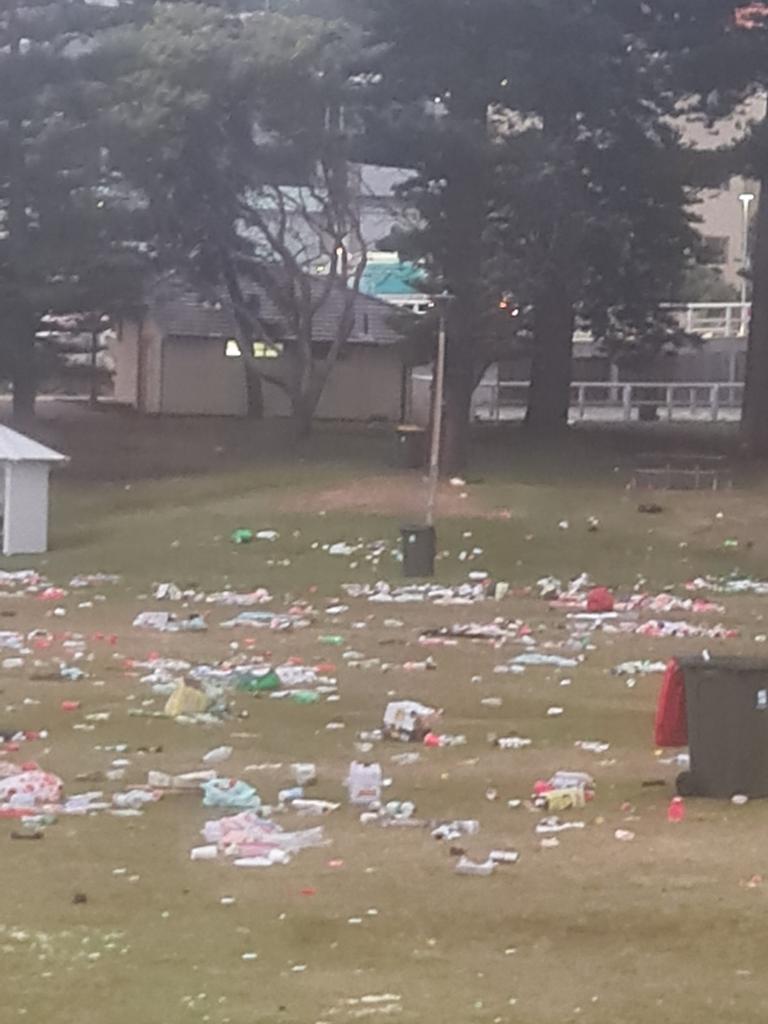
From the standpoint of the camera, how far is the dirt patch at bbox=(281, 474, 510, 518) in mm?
30078

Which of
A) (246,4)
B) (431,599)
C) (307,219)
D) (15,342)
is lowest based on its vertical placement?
(431,599)

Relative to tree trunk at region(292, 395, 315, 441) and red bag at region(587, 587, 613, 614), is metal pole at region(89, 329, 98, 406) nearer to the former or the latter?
tree trunk at region(292, 395, 315, 441)

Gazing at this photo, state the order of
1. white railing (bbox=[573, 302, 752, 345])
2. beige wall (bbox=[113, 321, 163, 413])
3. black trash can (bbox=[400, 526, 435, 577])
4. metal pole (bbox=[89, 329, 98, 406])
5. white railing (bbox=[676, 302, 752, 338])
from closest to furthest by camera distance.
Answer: black trash can (bbox=[400, 526, 435, 577]), metal pole (bbox=[89, 329, 98, 406]), beige wall (bbox=[113, 321, 163, 413]), white railing (bbox=[573, 302, 752, 345]), white railing (bbox=[676, 302, 752, 338])

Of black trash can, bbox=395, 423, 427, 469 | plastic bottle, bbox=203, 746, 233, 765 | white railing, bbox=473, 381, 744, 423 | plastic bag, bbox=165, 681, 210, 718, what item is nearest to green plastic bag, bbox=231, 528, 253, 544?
black trash can, bbox=395, 423, 427, 469

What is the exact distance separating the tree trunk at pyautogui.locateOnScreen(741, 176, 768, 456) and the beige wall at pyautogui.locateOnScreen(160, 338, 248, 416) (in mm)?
15624

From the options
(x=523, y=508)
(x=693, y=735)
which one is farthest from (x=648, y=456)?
(x=693, y=735)

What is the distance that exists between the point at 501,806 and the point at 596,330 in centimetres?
3049

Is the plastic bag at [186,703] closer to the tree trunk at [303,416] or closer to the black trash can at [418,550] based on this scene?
Result: the black trash can at [418,550]

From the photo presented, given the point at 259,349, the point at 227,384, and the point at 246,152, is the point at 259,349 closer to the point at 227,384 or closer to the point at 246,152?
the point at 227,384

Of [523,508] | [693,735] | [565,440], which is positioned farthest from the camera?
[565,440]

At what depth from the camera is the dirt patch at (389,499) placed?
30.1 m

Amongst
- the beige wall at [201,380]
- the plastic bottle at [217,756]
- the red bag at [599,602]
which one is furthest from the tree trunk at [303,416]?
the plastic bottle at [217,756]

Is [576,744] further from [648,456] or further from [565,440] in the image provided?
[565,440]

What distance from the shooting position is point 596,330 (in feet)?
131
